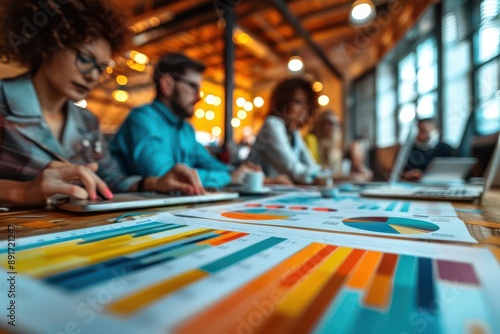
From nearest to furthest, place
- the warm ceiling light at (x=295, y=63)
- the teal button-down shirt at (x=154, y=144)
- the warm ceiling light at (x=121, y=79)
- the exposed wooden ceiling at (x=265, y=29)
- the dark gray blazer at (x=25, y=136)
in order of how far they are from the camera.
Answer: the dark gray blazer at (x=25, y=136), the teal button-down shirt at (x=154, y=144), the warm ceiling light at (x=121, y=79), the exposed wooden ceiling at (x=265, y=29), the warm ceiling light at (x=295, y=63)

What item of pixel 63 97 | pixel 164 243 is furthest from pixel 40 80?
pixel 164 243

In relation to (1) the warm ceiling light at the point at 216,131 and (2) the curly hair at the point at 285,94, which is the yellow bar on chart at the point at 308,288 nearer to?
(2) the curly hair at the point at 285,94

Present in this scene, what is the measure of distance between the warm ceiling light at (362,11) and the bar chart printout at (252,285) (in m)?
2.42

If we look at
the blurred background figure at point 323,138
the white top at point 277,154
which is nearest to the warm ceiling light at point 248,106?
the blurred background figure at point 323,138

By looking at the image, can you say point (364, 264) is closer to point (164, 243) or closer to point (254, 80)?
point (164, 243)

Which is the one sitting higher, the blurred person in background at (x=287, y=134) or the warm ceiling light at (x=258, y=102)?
the warm ceiling light at (x=258, y=102)

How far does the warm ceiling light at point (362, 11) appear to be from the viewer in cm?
213

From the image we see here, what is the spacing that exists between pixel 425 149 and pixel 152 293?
112 inches

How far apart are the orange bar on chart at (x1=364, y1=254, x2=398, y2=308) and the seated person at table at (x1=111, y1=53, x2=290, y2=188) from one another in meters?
0.79

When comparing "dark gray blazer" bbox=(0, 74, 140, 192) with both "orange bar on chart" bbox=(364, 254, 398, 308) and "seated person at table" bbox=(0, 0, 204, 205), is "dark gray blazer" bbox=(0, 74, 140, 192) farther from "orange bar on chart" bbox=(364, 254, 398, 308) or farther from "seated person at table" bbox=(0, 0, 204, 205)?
"orange bar on chart" bbox=(364, 254, 398, 308)

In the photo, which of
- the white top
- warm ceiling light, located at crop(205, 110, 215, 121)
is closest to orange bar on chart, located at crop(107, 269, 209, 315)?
the white top

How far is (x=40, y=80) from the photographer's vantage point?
27.8 inches

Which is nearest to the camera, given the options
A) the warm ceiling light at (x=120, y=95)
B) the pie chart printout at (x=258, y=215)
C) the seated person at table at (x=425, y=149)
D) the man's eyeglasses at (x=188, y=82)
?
the pie chart printout at (x=258, y=215)

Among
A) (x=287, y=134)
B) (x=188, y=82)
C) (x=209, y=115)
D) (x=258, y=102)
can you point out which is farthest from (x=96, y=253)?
(x=209, y=115)
